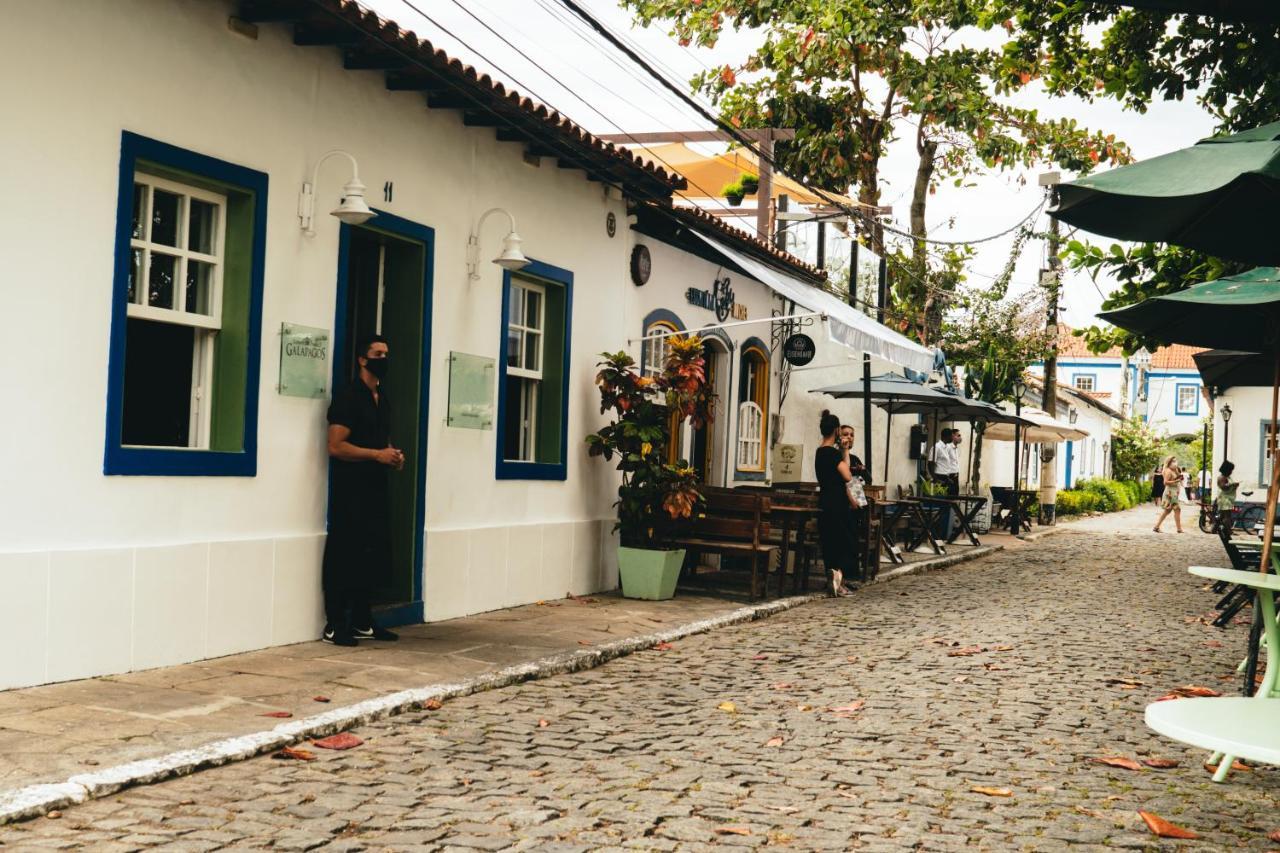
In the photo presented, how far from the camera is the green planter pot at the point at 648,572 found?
36.8 feet

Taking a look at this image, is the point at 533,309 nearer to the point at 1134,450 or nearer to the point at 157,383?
the point at 157,383

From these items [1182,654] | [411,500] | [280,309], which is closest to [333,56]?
[280,309]

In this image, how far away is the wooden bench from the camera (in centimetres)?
1145

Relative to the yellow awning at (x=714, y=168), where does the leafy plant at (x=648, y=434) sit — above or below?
below

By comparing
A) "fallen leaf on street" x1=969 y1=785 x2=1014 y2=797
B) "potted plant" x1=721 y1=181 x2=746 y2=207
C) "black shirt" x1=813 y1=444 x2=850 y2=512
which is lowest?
"fallen leaf on street" x1=969 y1=785 x2=1014 y2=797

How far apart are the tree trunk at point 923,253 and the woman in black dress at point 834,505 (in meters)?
14.7

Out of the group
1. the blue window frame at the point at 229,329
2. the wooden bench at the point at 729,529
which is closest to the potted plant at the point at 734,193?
the wooden bench at the point at 729,529

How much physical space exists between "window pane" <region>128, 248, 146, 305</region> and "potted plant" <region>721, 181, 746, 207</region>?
1606 centimetres

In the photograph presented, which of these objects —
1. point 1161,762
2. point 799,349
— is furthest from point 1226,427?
point 1161,762

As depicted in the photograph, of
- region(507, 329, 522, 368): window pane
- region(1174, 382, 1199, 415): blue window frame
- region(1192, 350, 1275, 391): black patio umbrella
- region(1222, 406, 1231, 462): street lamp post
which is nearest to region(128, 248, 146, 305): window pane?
region(507, 329, 522, 368): window pane

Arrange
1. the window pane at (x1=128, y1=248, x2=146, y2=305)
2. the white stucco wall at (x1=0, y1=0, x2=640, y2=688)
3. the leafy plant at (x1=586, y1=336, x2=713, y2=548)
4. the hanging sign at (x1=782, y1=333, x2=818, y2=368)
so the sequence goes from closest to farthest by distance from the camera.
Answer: the white stucco wall at (x1=0, y1=0, x2=640, y2=688) → the window pane at (x1=128, y1=248, x2=146, y2=305) → the leafy plant at (x1=586, y1=336, x2=713, y2=548) → the hanging sign at (x1=782, y1=333, x2=818, y2=368)

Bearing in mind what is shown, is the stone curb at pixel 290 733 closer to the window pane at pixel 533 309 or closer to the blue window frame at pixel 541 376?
the blue window frame at pixel 541 376

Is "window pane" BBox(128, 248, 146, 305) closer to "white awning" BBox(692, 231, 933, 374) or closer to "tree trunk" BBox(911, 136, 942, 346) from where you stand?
"white awning" BBox(692, 231, 933, 374)

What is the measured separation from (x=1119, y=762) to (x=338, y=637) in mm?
4589
